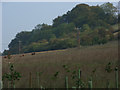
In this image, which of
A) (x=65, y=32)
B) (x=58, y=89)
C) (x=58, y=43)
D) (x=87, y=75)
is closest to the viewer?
(x=58, y=89)

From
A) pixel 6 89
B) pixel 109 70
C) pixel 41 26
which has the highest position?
pixel 41 26

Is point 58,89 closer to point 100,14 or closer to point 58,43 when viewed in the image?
point 58,43

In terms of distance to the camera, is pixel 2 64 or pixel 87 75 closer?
pixel 87 75

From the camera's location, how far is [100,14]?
68.4m

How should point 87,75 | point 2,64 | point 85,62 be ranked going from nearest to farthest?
point 87,75, point 85,62, point 2,64

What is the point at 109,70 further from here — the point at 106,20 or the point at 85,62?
the point at 106,20

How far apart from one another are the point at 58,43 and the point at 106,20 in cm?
2001

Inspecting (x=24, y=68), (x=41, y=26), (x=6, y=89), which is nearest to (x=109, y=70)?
(x=6, y=89)

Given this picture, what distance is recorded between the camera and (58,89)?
8414 millimetres

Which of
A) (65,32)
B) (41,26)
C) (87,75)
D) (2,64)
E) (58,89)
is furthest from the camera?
(41,26)

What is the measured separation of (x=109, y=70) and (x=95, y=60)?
2688 millimetres

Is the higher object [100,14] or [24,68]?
[100,14]

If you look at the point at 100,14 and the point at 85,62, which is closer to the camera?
the point at 85,62

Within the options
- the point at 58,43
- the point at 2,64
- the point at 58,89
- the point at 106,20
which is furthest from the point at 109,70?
the point at 106,20
